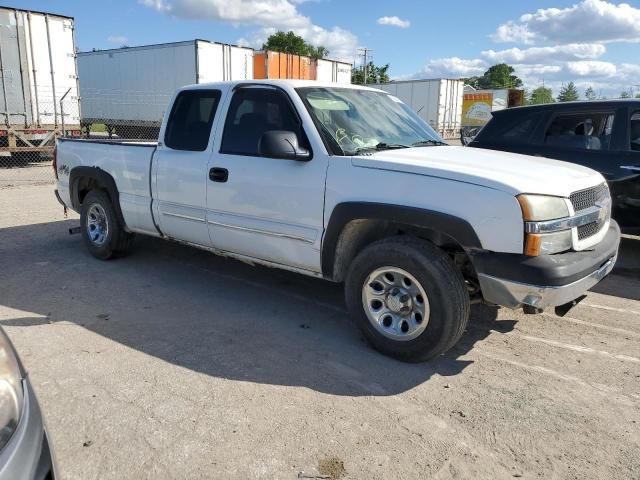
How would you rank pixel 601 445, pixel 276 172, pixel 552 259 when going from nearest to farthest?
pixel 601 445
pixel 552 259
pixel 276 172

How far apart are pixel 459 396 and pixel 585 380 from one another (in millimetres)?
902

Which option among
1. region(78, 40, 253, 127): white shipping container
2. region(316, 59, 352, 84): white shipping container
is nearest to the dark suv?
region(78, 40, 253, 127): white shipping container

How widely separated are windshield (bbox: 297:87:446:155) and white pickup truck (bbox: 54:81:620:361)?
2 cm

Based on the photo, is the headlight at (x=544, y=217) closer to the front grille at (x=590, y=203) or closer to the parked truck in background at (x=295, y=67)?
the front grille at (x=590, y=203)

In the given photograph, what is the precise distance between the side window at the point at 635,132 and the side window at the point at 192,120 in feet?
14.8

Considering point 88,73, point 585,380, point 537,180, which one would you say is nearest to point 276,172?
point 537,180

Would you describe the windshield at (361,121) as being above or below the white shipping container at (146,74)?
below

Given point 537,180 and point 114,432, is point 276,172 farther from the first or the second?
point 114,432

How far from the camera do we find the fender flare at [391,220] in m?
3.30

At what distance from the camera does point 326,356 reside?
3840 millimetres

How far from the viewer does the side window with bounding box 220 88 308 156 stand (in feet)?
14.0

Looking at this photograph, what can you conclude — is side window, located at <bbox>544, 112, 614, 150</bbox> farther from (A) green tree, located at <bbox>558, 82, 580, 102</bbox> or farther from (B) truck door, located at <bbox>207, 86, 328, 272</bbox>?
(A) green tree, located at <bbox>558, 82, 580, 102</bbox>

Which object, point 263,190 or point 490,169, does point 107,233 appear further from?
point 490,169

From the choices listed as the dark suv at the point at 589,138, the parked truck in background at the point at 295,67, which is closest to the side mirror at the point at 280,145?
the dark suv at the point at 589,138
